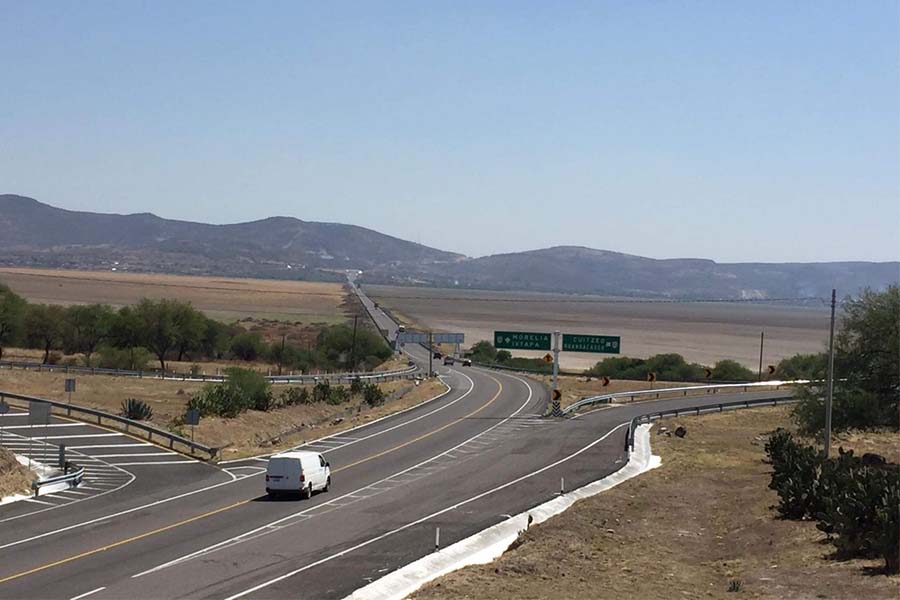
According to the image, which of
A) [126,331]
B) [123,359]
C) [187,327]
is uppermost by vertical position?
[187,327]

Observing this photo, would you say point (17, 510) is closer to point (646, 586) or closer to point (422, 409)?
point (646, 586)

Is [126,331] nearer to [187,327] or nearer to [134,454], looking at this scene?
[187,327]

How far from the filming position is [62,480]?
36.0 metres

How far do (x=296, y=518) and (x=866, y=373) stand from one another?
114 ft

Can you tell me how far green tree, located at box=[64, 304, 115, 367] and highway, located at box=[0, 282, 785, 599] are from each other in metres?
62.1

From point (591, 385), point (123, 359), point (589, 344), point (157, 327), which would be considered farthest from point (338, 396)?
point (157, 327)

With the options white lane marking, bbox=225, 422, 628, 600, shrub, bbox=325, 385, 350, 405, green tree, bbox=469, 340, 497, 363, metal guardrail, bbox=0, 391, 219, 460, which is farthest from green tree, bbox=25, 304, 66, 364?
white lane marking, bbox=225, 422, 628, 600

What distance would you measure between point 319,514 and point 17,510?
357 inches

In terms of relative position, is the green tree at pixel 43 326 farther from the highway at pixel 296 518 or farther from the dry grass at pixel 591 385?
the highway at pixel 296 518

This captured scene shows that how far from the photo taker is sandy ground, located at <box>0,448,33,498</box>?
33.9 meters

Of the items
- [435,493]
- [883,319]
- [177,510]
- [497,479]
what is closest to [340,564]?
[177,510]

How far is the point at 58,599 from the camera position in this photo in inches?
850

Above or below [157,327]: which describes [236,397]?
below

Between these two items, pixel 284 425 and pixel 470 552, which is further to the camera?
pixel 284 425
